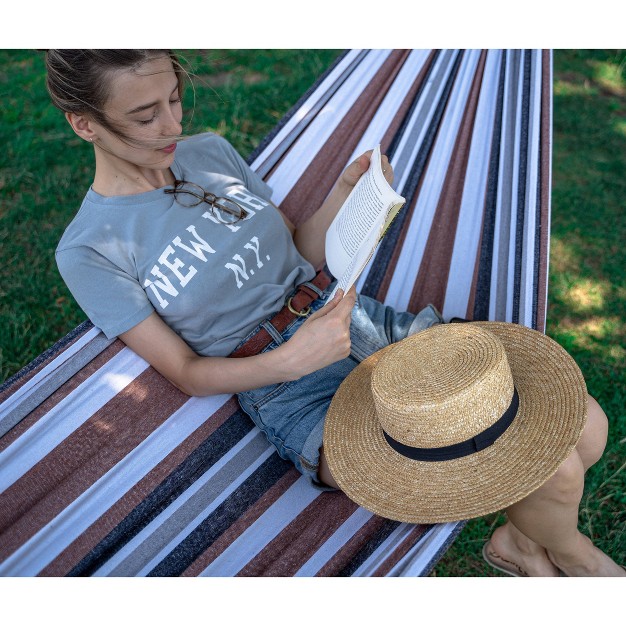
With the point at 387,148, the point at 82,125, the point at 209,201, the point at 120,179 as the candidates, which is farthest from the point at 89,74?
the point at 387,148

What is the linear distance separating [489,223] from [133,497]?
4.20 ft

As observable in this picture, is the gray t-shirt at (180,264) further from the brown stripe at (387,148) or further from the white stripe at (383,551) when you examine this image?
the white stripe at (383,551)

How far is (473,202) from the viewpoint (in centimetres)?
213

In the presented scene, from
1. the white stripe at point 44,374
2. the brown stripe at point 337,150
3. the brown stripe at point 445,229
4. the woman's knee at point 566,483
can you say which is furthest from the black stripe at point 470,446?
the brown stripe at point 337,150

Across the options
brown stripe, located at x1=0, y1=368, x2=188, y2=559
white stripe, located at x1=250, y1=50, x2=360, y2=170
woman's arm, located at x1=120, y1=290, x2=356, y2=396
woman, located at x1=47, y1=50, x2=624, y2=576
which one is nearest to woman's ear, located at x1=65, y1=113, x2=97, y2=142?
woman, located at x1=47, y1=50, x2=624, y2=576

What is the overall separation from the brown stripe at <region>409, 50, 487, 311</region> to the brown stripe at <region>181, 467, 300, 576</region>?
0.65 meters

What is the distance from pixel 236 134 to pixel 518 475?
249 cm

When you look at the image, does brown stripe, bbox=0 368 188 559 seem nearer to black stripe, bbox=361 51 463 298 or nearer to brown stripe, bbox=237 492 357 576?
brown stripe, bbox=237 492 357 576

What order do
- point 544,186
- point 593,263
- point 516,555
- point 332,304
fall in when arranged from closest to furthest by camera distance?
point 332,304 < point 516,555 < point 544,186 < point 593,263

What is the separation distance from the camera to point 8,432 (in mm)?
1530

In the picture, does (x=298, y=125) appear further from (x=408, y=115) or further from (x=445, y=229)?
(x=445, y=229)
